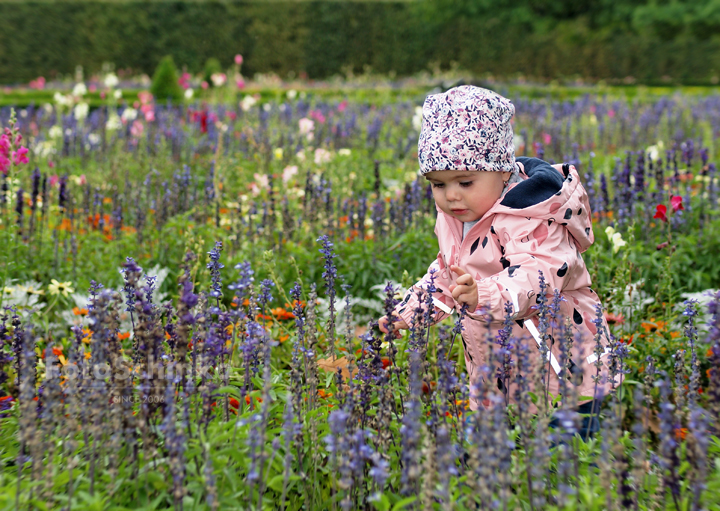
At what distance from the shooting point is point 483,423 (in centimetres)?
141

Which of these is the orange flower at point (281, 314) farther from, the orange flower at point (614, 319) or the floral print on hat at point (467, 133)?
the orange flower at point (614, 319)

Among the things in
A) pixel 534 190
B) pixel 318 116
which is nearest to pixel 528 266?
pixel 534 190

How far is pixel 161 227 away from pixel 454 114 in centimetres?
288

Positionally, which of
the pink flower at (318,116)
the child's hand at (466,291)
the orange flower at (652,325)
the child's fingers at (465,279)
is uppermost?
the pink flower at (318,116)

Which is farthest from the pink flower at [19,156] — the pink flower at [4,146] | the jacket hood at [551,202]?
the jacket hood at [551,202]

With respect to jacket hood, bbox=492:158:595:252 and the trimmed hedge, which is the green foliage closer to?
the trimmed hedge

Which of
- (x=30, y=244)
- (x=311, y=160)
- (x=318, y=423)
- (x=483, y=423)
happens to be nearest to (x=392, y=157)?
(x=311, y=160)

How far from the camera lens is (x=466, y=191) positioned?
A: 2512 millimetres

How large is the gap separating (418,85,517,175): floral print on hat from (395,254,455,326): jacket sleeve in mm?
441

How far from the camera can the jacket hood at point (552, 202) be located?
2.38 m

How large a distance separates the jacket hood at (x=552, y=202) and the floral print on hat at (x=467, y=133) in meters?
0.14

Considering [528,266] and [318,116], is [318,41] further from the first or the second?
[528,266]

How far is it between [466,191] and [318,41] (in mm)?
25845

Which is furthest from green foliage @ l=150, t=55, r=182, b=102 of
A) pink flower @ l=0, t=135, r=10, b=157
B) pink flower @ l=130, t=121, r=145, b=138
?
pink flower @ l=0, t=135, r=10, b=157
